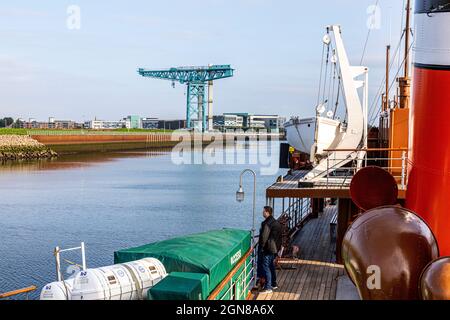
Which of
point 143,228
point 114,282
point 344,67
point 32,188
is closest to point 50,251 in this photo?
point 143,228

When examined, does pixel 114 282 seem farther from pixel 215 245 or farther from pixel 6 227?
pixel 6 227

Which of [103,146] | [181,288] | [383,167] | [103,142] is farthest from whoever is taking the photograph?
[103,142]

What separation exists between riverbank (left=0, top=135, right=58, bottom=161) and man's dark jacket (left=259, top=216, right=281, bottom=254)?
7477cm

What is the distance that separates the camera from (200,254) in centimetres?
849

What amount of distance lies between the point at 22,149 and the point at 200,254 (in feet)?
262

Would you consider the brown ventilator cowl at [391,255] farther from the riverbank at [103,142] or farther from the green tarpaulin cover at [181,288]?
the riverbank at [103,142]

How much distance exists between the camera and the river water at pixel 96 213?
74.6 ft

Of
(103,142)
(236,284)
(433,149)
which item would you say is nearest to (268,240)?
(236,284)

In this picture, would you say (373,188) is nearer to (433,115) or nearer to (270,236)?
(433,115)

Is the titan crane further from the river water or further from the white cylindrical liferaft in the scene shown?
the white cylindrical liferaft

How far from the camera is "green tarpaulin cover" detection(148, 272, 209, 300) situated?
6.74 m

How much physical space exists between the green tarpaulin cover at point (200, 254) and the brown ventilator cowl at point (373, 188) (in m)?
2.59

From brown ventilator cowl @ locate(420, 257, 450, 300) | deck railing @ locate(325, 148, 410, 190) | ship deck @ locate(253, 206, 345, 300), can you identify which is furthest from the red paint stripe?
deck railing @ locate(325, 148, 410, 190)
